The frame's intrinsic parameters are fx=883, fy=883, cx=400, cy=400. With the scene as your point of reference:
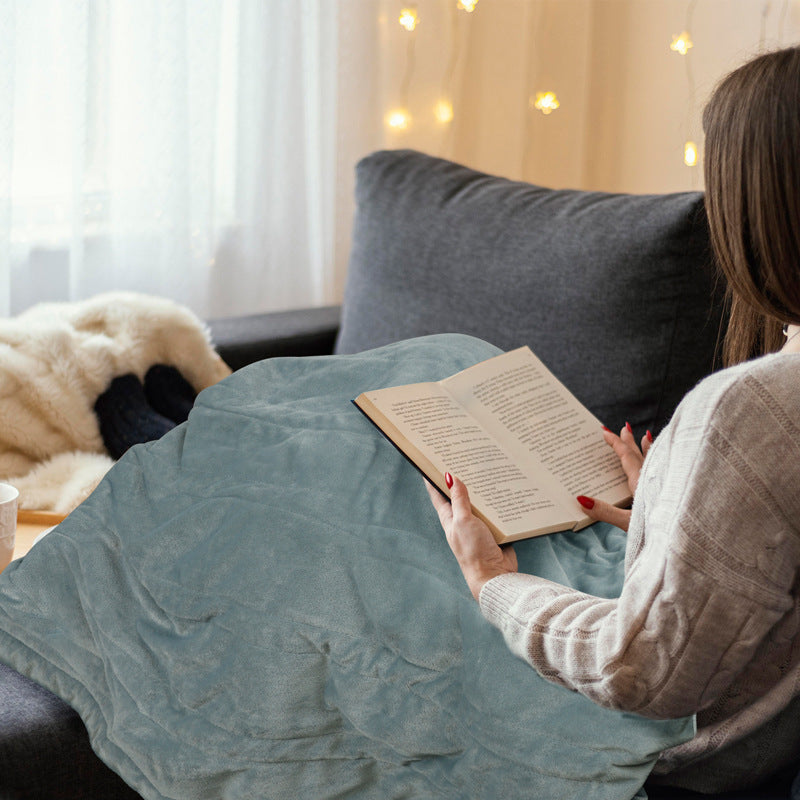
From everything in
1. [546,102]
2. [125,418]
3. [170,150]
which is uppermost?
[546,102]

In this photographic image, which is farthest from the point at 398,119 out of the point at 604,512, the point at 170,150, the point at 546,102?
the point at 604,512

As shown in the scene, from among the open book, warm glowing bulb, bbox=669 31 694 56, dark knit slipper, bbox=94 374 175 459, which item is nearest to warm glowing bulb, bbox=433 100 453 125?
warm glowing bulb, bbox=669 31 694 56

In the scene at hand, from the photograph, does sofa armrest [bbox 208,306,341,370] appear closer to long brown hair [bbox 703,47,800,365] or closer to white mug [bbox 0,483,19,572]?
white mug [bbox 0,483,19,572]

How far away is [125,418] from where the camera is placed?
1402 mm

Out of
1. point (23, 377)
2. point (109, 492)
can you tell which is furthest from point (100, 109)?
point (109, 492)

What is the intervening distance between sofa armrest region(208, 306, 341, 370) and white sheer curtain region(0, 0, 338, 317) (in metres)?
0.27

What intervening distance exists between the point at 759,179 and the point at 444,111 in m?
1.79

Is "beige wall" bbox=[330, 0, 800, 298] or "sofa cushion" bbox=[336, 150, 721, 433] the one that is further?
"beige wall" bbox=[330, 0, 800, 298]

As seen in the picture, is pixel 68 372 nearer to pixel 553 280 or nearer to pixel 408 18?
pixel 553 280

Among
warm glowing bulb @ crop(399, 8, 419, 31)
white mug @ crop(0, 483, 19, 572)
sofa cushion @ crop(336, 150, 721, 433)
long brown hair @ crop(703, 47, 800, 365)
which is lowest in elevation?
white mug @ crop(0, 483, 19, 572)

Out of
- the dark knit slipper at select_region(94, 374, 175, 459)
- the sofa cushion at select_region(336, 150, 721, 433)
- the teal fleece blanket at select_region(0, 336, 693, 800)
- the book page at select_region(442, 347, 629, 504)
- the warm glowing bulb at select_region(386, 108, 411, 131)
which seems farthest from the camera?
the warm glowing bulb at select_region(386, 108, 411, 131)

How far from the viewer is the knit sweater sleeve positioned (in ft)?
1.99

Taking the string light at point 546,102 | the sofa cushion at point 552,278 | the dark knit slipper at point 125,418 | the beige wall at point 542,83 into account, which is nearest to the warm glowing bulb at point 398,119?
the beige wall at point 542,83

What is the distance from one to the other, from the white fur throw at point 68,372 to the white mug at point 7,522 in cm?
25
